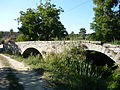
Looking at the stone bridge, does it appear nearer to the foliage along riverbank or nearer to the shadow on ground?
the foliage along riverbank

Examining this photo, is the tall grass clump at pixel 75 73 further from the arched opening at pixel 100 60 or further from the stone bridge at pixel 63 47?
the arched opening at pixel 100 60

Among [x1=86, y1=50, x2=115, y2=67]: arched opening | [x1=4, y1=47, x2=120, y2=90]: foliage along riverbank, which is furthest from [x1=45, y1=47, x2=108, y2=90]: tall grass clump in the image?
[x1=86, y1=50, x2=115, y2=67]: arched opening

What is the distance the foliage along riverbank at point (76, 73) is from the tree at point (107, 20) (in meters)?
8.73

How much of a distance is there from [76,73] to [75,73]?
6 cm

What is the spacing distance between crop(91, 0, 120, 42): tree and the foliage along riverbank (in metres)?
8.73

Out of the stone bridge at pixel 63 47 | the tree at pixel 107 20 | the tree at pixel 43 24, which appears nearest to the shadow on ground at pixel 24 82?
the stone bridge at pixel 63 47

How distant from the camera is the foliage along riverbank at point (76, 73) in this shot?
320 inches

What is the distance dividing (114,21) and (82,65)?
12510 millimetres

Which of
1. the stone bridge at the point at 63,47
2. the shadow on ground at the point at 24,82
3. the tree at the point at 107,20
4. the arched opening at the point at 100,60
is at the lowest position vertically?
the shadow on ground at the point at 24,82

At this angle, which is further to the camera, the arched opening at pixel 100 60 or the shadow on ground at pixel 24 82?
the arched opening at pixel 100 60

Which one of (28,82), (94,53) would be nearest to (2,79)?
(28,82)

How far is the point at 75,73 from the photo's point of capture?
405 inches

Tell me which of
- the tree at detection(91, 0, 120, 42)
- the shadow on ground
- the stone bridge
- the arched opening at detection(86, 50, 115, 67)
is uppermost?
the tree at detection(91, 0, 120, 42)

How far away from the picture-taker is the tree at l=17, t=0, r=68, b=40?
1156 inches
